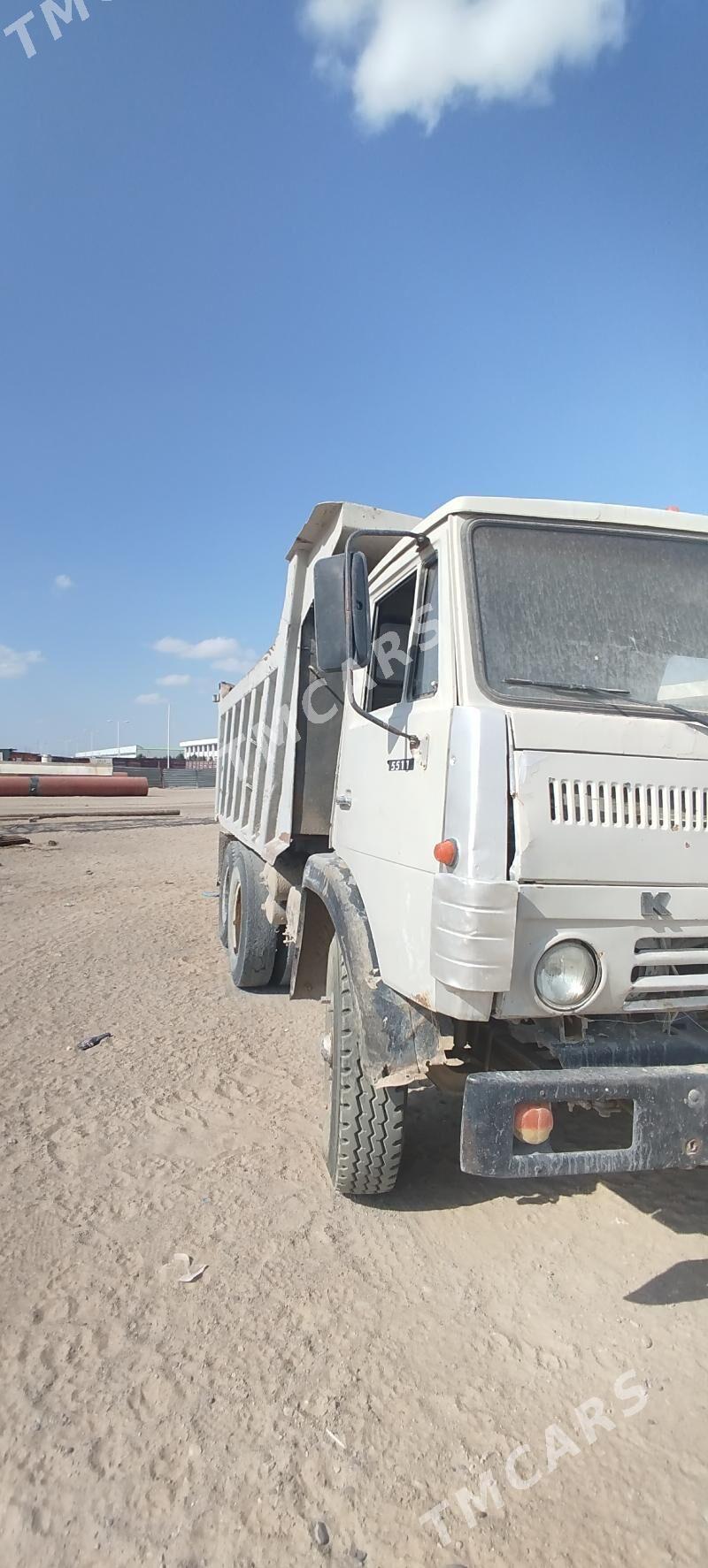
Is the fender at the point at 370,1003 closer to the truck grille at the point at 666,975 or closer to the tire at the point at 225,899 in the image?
the truck grille at the point at 666,975

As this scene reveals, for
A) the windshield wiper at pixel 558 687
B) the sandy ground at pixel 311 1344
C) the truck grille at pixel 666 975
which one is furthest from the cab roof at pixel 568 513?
the sandy ground at pixel 311 1344

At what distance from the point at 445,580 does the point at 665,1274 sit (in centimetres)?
250

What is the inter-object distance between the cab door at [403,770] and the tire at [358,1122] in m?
0.42

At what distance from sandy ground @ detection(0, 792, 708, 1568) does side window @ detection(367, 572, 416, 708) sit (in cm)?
204

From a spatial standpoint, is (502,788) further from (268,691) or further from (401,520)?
(268,691)

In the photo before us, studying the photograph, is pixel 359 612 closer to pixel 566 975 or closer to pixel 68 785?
pixel 566 975

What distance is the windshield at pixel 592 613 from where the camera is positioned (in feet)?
8.51

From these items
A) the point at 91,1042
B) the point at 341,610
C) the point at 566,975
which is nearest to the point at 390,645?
the point at 341,610

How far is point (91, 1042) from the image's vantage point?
15.9 ft

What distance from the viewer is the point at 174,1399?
2211 millimetres

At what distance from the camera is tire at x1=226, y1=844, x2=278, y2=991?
572 centimetres

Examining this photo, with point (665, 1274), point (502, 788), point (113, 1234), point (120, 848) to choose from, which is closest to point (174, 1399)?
point (113, 1234)

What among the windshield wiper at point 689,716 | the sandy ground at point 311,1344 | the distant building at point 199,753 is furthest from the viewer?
the distant building at point 199,753

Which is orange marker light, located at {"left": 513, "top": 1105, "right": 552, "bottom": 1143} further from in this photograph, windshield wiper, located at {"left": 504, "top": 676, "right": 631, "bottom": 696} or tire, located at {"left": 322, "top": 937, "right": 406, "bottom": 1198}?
windshield wiper, located at {"left": 504, "top": 676, "right": 631, "bottom": 696}
